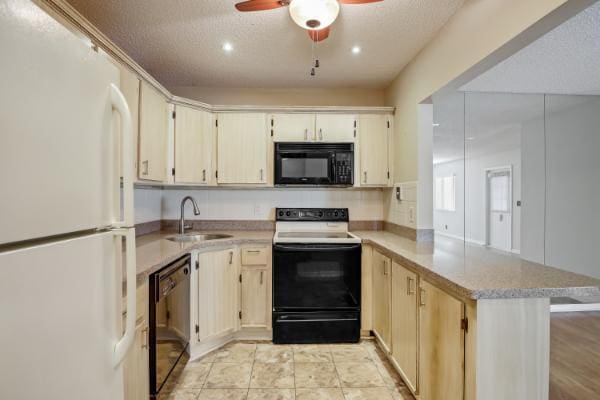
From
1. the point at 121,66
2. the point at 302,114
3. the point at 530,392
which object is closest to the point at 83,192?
the point at 121,66

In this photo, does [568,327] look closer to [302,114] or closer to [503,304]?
[503,304]

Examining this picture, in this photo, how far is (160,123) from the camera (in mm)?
2422

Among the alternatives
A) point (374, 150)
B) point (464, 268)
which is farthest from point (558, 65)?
point (464, 268)

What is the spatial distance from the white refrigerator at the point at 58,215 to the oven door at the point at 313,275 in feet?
5.62

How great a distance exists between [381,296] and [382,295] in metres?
0.03

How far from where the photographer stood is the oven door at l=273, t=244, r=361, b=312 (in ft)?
8.34

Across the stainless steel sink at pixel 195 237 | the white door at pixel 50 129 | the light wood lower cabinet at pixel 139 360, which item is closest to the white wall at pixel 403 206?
the stainless steel sink at pixel 195 237

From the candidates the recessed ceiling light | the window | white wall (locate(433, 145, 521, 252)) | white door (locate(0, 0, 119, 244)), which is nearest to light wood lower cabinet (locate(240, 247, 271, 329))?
the recessed ceiling light

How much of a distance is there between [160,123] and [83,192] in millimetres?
1902

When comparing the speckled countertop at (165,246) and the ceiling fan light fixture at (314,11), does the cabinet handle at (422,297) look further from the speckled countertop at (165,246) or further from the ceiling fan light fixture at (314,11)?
the ceiling fan light fixture at (314,11)

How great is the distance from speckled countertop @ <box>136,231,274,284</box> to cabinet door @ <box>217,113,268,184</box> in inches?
22.1

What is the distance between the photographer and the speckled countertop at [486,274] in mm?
1185

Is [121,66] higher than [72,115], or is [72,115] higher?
[121,66]

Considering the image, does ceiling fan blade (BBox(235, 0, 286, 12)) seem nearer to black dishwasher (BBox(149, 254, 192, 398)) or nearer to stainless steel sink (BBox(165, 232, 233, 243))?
black dishwasher (BBox(149, 254, 192, 398))
